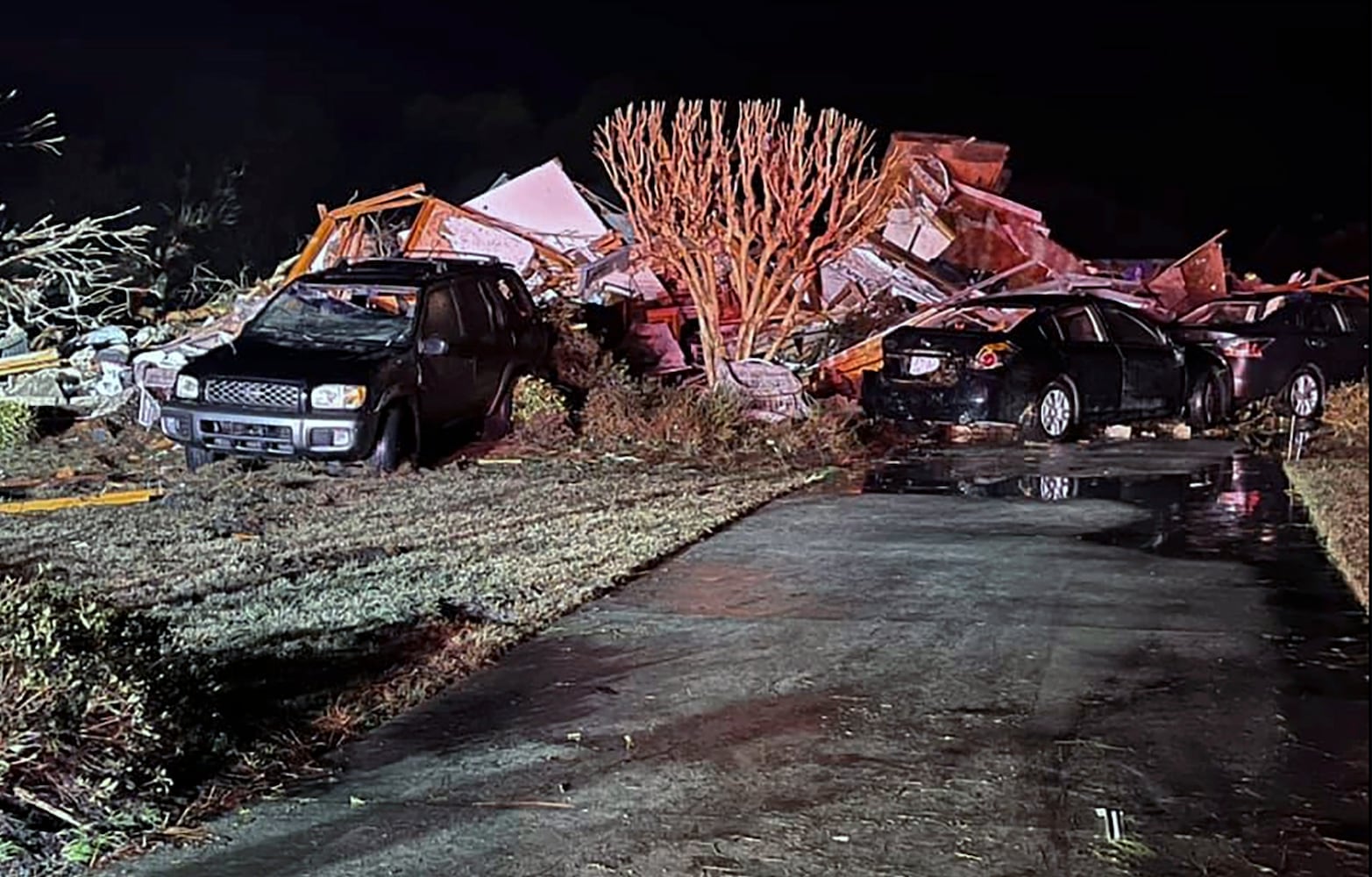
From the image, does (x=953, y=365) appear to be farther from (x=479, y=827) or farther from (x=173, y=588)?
(x=479, y=827)

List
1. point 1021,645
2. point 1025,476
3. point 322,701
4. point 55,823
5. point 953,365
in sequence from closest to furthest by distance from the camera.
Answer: point 55,823 → point 322,701 → point 1021,645 → point 1025,476 → point 953,365

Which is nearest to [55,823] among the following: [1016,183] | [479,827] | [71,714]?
[71,714]

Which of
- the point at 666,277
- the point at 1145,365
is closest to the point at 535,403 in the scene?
the point at 666,277

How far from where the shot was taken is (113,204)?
14148 millimetres

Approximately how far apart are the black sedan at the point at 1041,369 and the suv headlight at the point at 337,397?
5.37m

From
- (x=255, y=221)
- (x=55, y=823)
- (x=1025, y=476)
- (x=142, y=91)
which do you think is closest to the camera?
(x=55, y=823)

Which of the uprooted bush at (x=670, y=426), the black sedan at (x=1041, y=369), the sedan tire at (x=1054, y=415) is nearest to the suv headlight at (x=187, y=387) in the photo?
the uprooted bush at (x=670, y=426)

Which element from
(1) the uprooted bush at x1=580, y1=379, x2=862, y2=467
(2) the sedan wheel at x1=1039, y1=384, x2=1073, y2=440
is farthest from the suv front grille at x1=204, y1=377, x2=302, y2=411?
(2) the sedan wheel at x1=1039, y1=384, x2=1073, y2=440

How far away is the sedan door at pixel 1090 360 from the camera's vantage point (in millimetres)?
14641

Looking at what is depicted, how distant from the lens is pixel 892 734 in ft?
→ 17.6

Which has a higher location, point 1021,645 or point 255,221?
point 255,221

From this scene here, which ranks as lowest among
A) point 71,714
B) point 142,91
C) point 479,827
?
point 479,827

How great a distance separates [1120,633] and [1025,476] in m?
5.45

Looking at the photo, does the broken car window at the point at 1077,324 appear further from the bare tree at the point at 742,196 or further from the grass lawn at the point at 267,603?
the grass lawn at the point at 267,603
